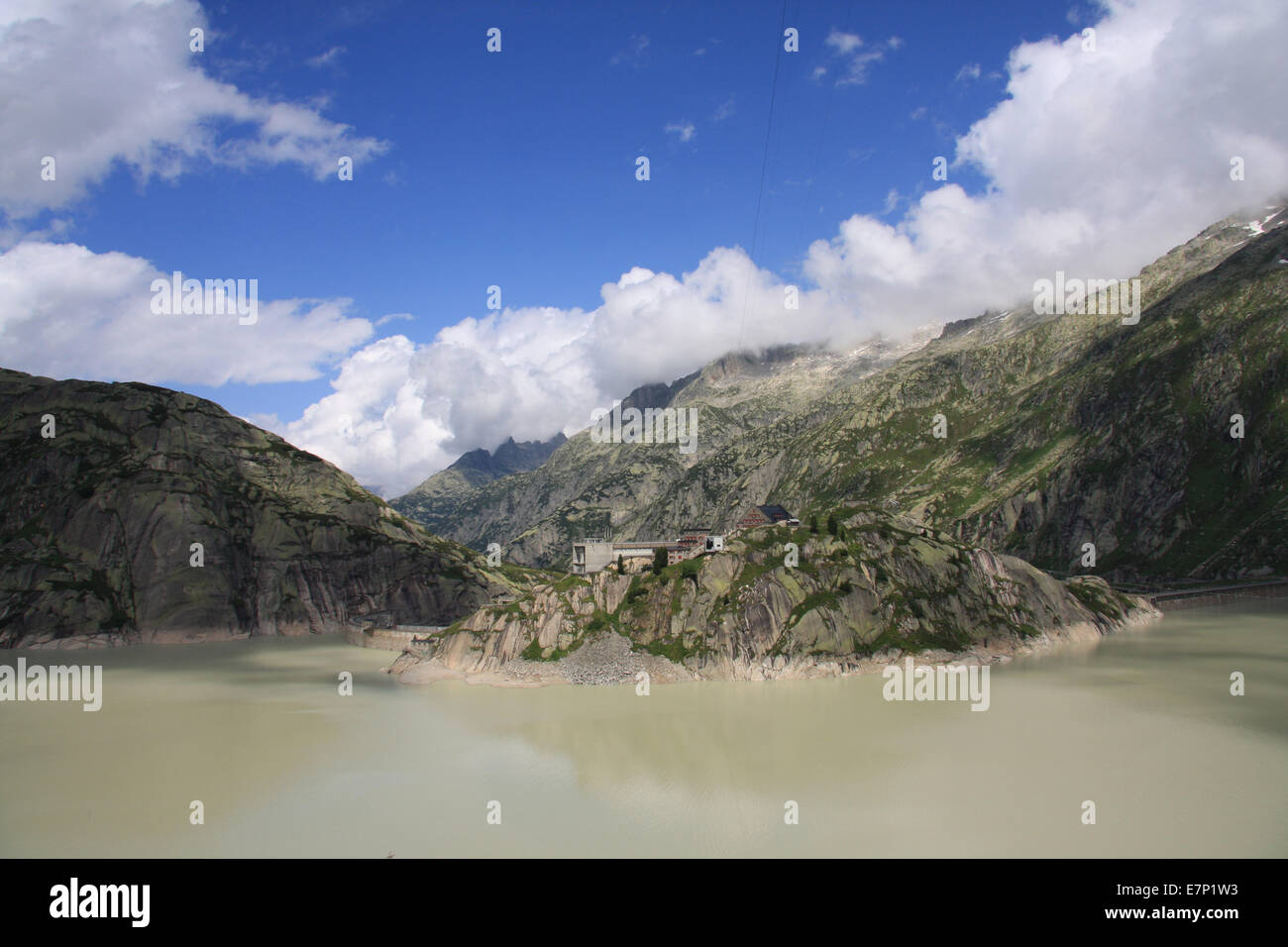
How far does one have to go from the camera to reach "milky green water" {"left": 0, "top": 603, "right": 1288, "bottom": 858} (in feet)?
103

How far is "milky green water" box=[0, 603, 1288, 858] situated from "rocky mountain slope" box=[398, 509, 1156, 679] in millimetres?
4563

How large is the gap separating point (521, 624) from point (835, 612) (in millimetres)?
29829

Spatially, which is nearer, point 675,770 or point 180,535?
point 675,770

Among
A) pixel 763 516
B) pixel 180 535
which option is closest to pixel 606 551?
pixel 763 516

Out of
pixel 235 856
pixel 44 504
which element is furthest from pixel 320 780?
pixel 44 504

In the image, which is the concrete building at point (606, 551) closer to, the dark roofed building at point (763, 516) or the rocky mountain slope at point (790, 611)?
the dark roofed building at point (763, 516)

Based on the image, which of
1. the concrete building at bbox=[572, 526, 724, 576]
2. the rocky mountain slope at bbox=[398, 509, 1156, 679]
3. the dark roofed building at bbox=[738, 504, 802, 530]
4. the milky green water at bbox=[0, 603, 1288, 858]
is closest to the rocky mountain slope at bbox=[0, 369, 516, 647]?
the concrete building at bbox=[572, 526, 724, 576]

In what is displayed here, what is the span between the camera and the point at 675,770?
135 ft

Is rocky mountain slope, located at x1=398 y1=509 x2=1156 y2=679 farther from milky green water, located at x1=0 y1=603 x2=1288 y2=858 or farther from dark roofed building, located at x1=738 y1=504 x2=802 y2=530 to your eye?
dark roofed building, located at x1=738 y1=504 x2=802 y2=530

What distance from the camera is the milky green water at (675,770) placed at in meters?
31.4

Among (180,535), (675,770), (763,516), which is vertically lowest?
(675,770)

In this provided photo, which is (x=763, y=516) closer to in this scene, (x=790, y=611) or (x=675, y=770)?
(x=790, y=611)

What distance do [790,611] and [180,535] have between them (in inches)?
4001
